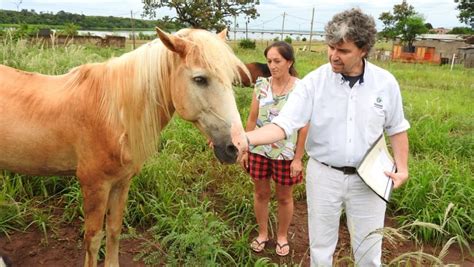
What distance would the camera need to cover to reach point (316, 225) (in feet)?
7.22

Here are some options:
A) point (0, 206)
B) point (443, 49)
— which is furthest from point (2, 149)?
point (443, 49)

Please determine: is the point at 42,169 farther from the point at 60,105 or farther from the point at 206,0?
the point at 206,0

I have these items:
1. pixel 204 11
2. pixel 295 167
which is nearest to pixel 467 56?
pixel 204 11

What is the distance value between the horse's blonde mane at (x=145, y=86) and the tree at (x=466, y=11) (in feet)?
118

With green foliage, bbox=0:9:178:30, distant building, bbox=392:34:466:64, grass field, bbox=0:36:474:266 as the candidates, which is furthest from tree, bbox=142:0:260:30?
grass field, bbox=0:36:474:266

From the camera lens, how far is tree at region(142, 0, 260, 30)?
22734 mm

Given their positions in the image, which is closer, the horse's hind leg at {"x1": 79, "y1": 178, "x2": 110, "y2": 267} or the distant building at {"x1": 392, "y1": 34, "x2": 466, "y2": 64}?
the horse's hind leg at {"x1": 79, "y1": 178, "x2": 110, "y2": 267}

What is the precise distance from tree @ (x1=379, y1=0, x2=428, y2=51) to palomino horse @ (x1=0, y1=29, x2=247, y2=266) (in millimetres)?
33342

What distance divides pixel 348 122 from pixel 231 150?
0.60 meters

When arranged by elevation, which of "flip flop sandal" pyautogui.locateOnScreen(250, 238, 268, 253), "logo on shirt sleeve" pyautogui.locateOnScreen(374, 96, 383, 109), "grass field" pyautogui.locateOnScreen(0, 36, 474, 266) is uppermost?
"logo on shirt sleeve" pyautogui.locateOnScreen(374, 96, 383, 109)

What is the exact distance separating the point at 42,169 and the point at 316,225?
5.82 ft

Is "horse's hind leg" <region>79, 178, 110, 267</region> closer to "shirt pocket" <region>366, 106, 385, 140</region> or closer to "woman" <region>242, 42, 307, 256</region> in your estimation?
"woman" <region>242, 42, 307, 256</region>

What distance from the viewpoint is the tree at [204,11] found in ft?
74.6

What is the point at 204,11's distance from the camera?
74.7 ft
